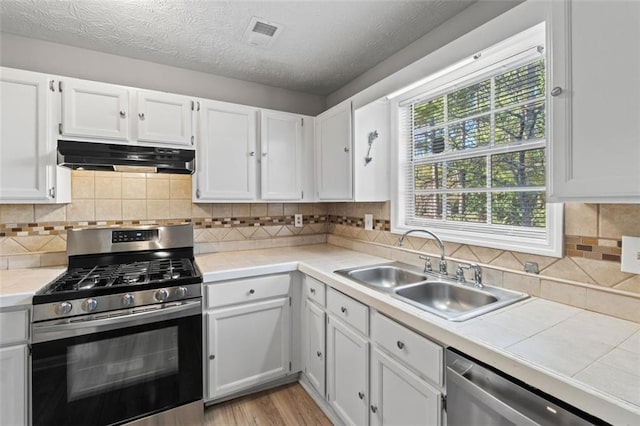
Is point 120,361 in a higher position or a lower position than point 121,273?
lower

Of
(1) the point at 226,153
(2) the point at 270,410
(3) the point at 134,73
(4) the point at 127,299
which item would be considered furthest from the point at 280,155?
(2) the point at 270,410

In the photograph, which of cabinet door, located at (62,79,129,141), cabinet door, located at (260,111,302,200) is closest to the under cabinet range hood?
cabinet door, located at (62,79,129,141)

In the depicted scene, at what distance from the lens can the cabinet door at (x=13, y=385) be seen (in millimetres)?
1387

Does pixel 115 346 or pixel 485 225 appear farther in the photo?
pixel 485 225

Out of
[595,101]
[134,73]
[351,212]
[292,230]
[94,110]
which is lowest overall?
[292,230]

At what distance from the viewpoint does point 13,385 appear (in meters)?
1.40

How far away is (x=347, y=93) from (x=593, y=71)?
6.71ft

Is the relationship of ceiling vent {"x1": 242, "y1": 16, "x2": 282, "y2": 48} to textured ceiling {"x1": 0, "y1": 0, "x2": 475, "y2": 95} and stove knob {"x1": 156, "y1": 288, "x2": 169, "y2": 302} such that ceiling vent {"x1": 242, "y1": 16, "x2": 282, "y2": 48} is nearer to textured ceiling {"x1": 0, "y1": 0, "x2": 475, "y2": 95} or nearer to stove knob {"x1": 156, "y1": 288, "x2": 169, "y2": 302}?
textured ceiling {"x1": 0, "y1": 0, "x2": 475, "y2": 95}

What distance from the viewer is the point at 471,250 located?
1.65 m

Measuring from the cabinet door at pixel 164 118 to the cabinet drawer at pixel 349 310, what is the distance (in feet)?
4.86

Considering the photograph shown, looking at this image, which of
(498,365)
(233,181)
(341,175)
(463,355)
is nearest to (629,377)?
(498,365)

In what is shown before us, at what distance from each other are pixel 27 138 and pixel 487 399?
8.38ft

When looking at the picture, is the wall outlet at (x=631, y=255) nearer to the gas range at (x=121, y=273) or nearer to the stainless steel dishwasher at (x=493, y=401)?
the stainless steel dishwasher at (x=493, y=401)

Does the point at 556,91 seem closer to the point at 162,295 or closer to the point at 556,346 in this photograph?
the point at 556,346
